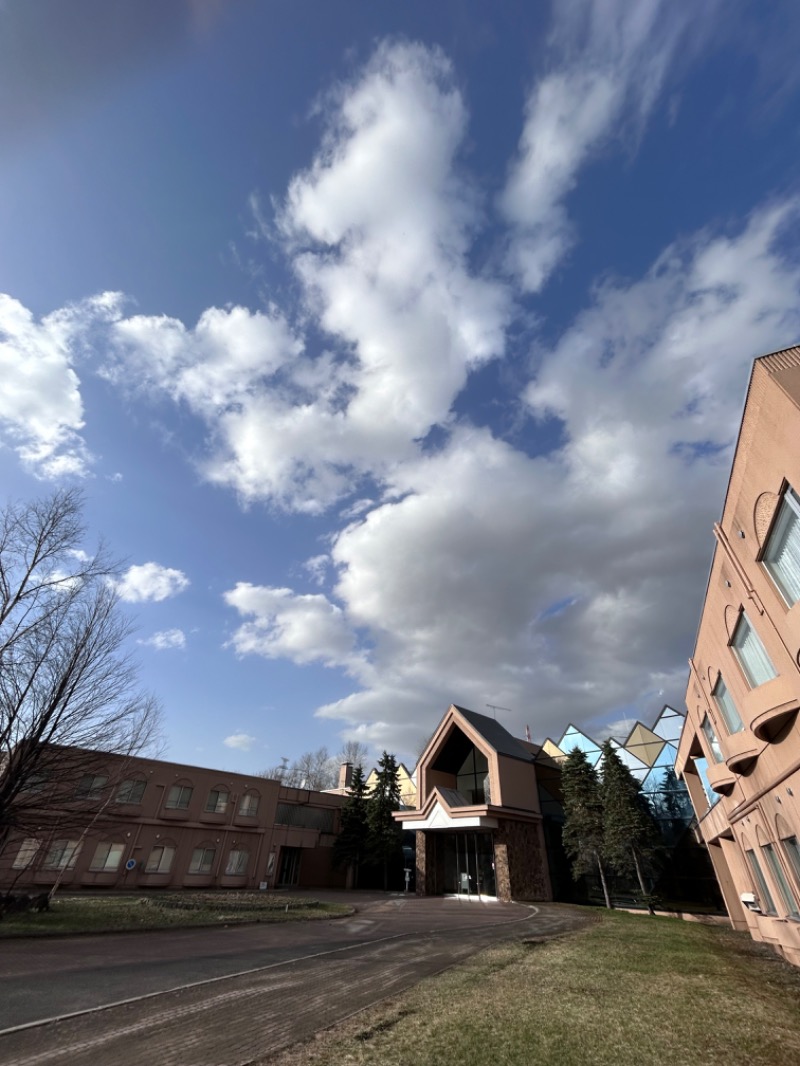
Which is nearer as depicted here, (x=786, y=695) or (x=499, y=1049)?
(x=499, y=1049)

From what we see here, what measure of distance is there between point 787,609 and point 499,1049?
8.45m

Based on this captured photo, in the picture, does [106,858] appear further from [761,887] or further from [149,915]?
[761,887]

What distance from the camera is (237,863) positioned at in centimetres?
3441

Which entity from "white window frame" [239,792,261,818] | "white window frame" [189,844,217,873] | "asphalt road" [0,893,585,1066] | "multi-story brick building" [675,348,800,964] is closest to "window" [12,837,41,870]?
"white window frame" [189,844,217,873]

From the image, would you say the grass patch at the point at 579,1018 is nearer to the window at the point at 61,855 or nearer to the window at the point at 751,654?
the window at the point at 751,654

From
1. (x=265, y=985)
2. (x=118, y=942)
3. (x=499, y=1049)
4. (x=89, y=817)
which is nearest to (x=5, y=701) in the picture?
(x=89, y=817)

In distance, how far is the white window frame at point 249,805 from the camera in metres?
35.7

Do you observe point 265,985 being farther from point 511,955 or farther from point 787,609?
point 787,609

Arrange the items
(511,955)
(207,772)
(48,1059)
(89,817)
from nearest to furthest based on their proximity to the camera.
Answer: (48,1059) < (511,955) < (89,817) < (207,772)

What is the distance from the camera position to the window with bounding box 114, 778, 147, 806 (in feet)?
100

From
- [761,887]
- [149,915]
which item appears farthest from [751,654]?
[149,915]

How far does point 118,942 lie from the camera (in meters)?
12.2

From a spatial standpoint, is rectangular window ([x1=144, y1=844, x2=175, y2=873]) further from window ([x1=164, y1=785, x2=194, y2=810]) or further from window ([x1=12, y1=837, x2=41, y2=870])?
window ([x1=12, y1=837, x2=41, y2=870])

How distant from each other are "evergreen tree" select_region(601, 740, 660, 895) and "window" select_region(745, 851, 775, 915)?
11.5 metres
